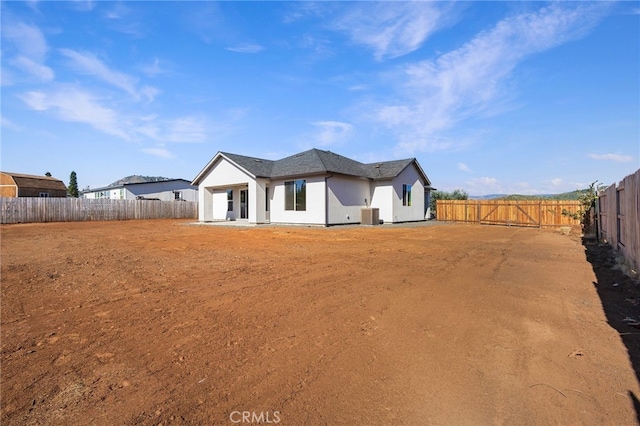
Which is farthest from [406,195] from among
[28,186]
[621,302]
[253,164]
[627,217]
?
[28,186]

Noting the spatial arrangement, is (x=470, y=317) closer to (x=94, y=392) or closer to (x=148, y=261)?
(x=94, y=392)

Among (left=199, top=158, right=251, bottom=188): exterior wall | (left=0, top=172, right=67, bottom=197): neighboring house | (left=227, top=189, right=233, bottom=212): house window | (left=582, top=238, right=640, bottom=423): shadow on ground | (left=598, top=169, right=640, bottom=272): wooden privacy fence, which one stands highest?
(left=0, top=172, right=67, bottom=197): neighboring house

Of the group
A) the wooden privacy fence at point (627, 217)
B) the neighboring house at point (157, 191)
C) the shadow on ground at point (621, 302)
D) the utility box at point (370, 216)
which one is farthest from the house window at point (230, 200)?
the wooden privacy fence at point (627, 217)

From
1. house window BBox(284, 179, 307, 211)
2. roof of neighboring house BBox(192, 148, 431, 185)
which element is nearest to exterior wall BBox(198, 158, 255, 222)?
roof of neighboring house BBox(192, 148, 431, 185)

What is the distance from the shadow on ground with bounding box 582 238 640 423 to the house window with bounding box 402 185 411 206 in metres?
15.1

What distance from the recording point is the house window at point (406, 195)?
913 inches

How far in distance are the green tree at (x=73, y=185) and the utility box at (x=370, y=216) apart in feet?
190

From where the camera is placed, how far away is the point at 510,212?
22.9 meters

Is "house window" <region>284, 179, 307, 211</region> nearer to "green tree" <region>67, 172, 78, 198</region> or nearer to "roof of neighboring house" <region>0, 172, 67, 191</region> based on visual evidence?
"roof of neighboring house" <region>0, 172, 67, 191</region>

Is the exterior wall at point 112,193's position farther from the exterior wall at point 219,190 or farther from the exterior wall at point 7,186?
the exterior wall at point 219,190

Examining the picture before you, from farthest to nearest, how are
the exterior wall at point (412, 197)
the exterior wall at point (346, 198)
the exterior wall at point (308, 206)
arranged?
the exterior wall at point (412, 197) → the exterior wall at point (346, 198) → the exterior wall at point (308, 206)

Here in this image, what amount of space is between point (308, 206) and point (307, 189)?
3.47 feet

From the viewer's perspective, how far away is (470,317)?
4.09m

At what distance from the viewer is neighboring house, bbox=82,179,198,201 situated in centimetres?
3966
